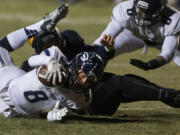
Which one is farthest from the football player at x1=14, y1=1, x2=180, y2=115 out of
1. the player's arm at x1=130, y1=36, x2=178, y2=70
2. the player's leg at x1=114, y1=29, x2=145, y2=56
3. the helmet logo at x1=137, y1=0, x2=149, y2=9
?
the player's leg at x1=114, y1=29, x2=145, y2=56

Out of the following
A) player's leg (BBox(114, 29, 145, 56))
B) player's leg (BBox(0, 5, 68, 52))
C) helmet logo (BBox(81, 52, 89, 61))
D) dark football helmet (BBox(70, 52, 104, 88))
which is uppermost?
player's leg (BBox(0, 5, 68, 52))

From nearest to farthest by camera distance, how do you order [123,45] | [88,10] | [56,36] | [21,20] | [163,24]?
[56,36], [163,24], [123,45], [21,20], [88,10]

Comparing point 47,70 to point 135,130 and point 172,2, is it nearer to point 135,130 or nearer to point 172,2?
point 135,130

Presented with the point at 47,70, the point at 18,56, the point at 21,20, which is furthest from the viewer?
the point at 21,20

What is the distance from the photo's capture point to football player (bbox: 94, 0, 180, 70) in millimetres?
6137

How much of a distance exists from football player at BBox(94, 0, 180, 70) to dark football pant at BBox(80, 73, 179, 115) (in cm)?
100

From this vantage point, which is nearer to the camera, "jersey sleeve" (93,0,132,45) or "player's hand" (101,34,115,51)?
"player's hand" (101,34,115,51)

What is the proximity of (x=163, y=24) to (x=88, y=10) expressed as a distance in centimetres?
1153

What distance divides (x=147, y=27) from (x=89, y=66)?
7.29 ft

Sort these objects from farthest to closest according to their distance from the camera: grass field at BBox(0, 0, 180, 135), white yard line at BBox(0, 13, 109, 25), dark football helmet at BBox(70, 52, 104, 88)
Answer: white yard line at BBox(0, 13, 109, 25) < dark football helmet at BBox(70, 52, 104, 88) < grass field at BBox(0, 0, 180, 135)

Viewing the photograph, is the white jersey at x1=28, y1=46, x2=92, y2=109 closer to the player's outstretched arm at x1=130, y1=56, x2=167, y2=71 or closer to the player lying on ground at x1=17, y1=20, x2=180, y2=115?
the player lying on ground at x1=17, y1=20, x2=180, y2=115

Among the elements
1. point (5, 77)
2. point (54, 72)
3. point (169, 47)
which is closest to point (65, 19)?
point (169, 47)

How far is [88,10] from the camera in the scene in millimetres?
17766

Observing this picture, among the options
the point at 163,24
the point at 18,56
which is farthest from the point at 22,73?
the point at 18,56
